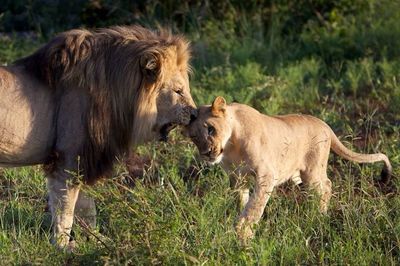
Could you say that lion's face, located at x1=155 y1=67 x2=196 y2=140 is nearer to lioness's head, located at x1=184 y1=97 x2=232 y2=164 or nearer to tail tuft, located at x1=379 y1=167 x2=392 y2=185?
lioness's head, located at x1=184 y1=97 x2=232 y2=164

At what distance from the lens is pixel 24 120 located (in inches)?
195

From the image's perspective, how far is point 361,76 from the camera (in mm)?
8039

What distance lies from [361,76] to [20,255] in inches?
169

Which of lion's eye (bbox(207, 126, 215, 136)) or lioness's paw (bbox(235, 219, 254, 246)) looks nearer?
lioness's paw (bbox(235, 219, 254, 246))

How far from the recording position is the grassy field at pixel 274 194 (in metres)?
4.36

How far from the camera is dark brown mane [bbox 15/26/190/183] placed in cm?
496

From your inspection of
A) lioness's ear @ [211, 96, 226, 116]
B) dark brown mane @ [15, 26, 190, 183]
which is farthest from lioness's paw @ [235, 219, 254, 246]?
dark brown mane @ [15, 26, 190, 183]

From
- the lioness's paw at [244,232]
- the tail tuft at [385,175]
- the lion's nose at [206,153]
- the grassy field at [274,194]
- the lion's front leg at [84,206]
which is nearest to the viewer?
the grassy field at [274,194]

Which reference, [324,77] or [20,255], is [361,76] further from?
[20,255]

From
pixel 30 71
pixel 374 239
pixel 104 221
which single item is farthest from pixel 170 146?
pixel 374 239

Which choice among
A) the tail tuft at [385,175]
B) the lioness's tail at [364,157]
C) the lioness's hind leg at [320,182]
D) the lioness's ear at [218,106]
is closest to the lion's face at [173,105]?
the lioness's ear at [218,106]

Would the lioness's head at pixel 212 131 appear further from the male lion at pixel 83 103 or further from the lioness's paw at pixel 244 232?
the lioness's paw at pixel 244 232

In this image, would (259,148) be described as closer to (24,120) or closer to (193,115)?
(193,115)

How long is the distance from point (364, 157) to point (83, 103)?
166 cm
